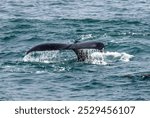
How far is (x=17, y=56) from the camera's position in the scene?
87.4 feet

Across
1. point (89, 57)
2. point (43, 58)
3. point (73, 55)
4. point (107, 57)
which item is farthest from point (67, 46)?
point (107, 57)

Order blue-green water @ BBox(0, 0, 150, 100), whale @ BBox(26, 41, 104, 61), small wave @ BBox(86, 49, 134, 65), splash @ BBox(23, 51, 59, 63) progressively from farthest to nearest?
splash @ BBox(23, 51, 59, 63), small wave @ BBox(86, 49, 134, 65), whale @ BBox(26, 41, 104, 61), blue-green water @ BBox(0, 0, 150, 100)

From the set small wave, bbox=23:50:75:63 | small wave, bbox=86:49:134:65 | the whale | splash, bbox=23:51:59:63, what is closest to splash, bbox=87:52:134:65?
small wave, bbox=86:49:134:65

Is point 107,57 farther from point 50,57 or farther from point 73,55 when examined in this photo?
point 50,57

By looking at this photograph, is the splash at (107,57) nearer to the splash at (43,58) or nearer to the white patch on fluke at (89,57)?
the white patch on fluke at (89,57)

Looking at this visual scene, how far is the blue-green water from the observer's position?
20875 millimetres

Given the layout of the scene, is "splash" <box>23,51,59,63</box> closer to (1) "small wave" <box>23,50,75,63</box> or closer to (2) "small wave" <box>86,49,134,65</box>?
(1) "small wave" <box>23,50,75,63</box>

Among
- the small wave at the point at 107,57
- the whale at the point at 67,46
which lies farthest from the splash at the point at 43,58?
the whale at the point at 67,46

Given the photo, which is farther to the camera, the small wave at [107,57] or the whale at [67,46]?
the small wave at [107,57]

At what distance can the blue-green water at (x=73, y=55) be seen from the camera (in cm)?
2088

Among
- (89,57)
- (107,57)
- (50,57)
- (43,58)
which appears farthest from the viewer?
(107,57)

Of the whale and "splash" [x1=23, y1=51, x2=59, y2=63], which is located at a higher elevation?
the whale

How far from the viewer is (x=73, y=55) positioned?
2656 centimetres

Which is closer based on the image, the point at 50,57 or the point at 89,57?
the point at 89,57
